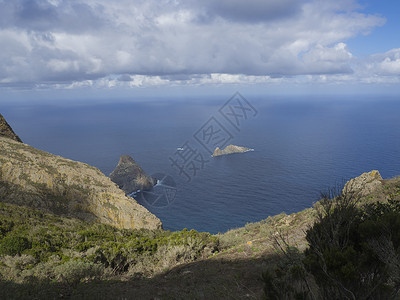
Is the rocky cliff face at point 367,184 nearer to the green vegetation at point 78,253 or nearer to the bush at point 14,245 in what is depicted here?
the green vegetation at point 78,253

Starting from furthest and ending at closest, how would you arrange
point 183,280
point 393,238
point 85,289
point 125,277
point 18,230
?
point 18,230 < point 125,277 < point 183,280 < point 85,289 < point 393,238

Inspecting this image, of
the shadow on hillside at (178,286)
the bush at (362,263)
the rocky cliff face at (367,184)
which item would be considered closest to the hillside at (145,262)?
the shadow on hillside at (178,286)

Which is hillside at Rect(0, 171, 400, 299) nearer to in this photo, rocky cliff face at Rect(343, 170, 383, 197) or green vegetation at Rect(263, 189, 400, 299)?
rocky cliff face at Rect(343, 170, 383, 197)

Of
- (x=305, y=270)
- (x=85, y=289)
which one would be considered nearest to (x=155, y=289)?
(x=85, y=289)

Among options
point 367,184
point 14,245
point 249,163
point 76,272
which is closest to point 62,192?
Result: point 14,245

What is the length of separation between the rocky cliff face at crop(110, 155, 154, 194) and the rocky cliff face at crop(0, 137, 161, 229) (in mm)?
56379

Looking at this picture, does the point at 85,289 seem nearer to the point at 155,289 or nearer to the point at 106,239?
the point at 155,289

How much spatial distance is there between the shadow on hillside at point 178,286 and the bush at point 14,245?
5028mm

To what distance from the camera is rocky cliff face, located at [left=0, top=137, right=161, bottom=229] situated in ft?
84.5

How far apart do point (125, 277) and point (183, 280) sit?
3094mm

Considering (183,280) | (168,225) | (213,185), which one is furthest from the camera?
(213,185)

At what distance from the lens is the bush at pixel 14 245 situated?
43.4ft

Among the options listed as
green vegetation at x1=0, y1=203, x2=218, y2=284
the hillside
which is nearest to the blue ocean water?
the hillside

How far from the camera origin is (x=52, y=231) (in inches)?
672
